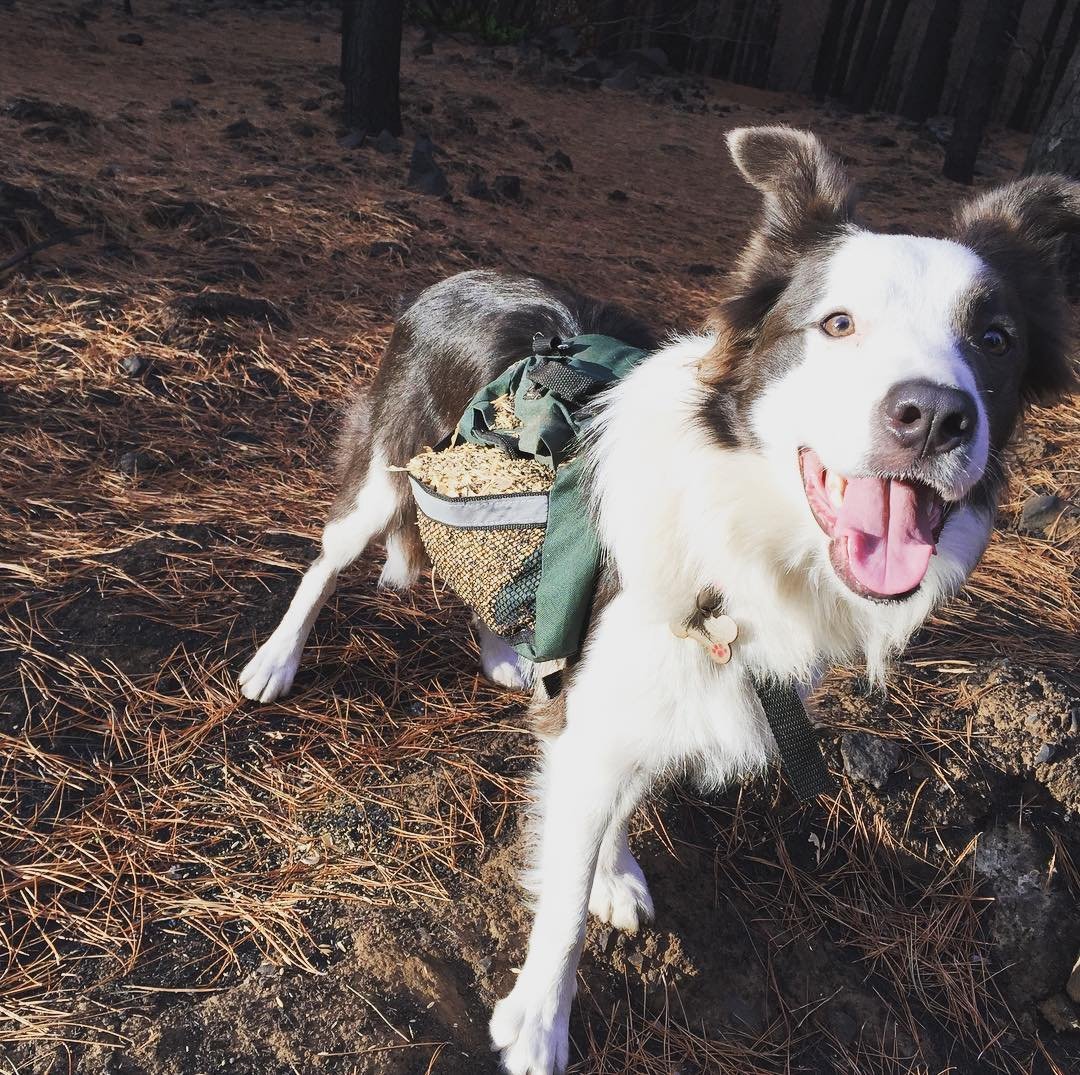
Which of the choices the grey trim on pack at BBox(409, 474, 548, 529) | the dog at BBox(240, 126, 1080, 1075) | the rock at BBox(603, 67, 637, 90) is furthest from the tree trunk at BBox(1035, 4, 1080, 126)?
the grey trim on pack at BBox(409, 474, 548, 529)

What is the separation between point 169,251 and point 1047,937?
499cm

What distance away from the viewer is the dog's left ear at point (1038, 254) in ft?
7.05

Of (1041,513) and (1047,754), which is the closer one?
(1047,754)

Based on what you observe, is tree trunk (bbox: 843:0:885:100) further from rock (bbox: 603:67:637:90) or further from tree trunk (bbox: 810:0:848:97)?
rock (bbox: 603:67:637:90)

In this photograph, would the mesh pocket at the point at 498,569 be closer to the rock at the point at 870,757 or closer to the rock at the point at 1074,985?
the rock at the point at 870,757

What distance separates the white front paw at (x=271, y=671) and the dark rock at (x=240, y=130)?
18.6 feet

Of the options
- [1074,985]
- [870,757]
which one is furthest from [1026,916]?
[870,757]

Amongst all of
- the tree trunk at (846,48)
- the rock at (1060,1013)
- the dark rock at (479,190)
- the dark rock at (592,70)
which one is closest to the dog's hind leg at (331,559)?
the rock at (1060,1013)

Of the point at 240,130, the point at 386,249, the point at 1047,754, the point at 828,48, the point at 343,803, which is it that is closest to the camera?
the point at 343,803

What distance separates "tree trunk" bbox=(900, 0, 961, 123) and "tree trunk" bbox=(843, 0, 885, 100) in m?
1.84

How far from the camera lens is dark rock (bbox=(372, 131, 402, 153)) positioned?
7.71 metres

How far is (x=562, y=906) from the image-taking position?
223 centimetres

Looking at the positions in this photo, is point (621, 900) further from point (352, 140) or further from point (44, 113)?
point (352, 140)

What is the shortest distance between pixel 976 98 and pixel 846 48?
28.9ft
